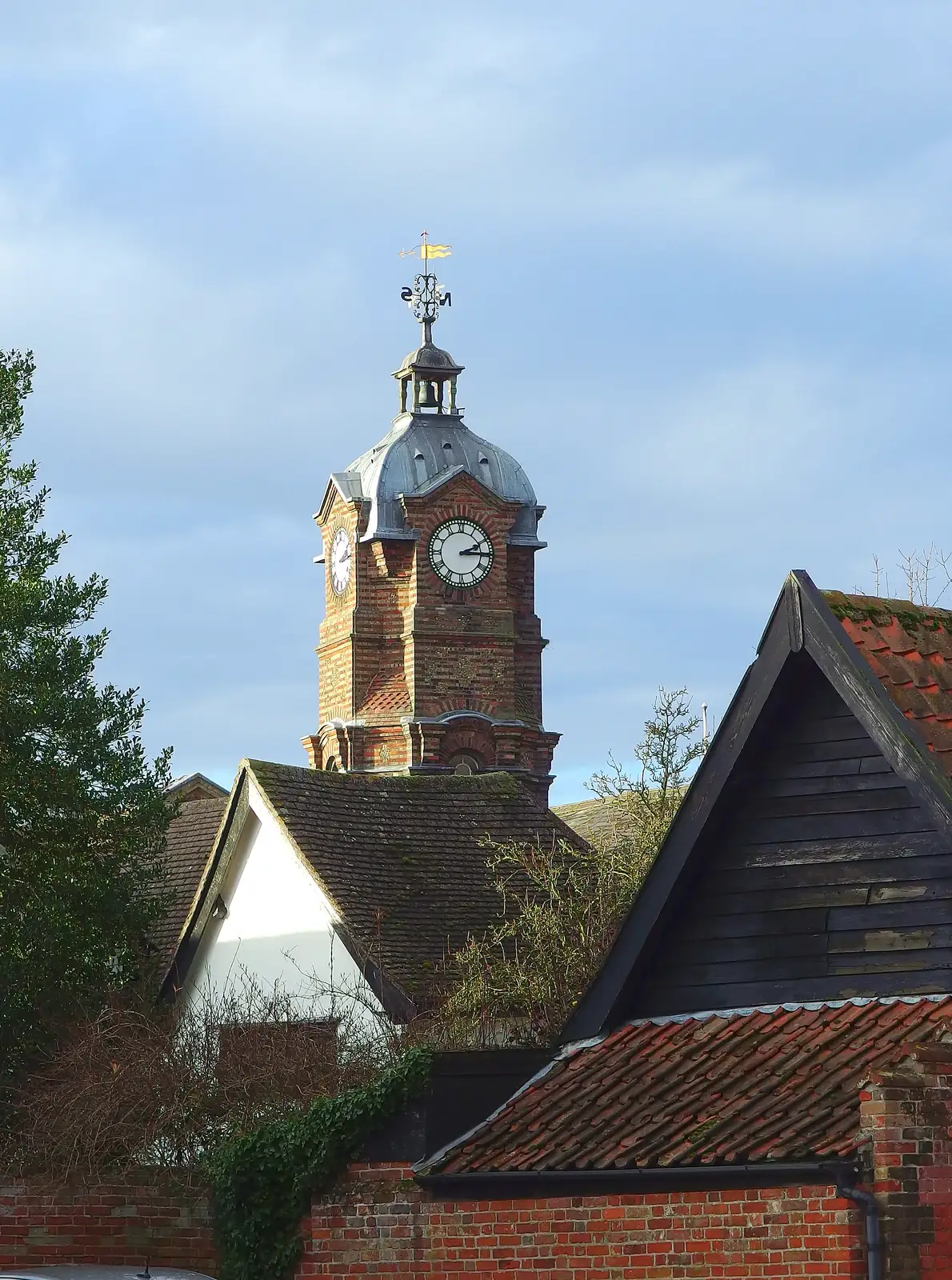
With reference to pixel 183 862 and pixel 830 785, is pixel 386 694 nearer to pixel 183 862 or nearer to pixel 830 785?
pixel 183 862

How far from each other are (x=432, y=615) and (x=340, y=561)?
377 cm

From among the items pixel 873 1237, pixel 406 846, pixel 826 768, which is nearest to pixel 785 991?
pixel 826 768

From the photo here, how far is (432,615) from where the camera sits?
175ft

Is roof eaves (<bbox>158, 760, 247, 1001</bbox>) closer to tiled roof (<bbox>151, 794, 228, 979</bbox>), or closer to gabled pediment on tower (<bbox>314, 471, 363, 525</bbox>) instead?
tiled roof (<bbox>151, 794, 228, 979</bbox>)

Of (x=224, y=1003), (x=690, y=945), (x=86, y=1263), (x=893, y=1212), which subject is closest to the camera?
(x=893, y=1212)

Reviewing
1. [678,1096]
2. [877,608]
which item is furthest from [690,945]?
[877,608]

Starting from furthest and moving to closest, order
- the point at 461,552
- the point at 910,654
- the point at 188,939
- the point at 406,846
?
the point at 461,552
the point at 188,939
the point at 406,846
the point at 910,654

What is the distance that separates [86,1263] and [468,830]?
12211 mm

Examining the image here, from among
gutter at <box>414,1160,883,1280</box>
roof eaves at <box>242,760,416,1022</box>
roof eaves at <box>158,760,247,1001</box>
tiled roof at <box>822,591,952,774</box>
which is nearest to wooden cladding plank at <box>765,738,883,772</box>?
tiled roof at <box>822,591,952,774</box>

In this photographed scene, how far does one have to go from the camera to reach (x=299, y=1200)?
13.5 m

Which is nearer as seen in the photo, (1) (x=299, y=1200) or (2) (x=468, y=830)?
(1) (x=299, y=1200)

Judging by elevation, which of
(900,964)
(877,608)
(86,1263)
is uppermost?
(877,608)

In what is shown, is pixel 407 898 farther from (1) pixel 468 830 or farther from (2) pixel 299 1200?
(2) pixel 299 1200

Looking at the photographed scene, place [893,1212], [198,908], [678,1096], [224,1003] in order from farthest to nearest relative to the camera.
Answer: [198,908] < [224,1003] < [678,1096] < [893,1212]
